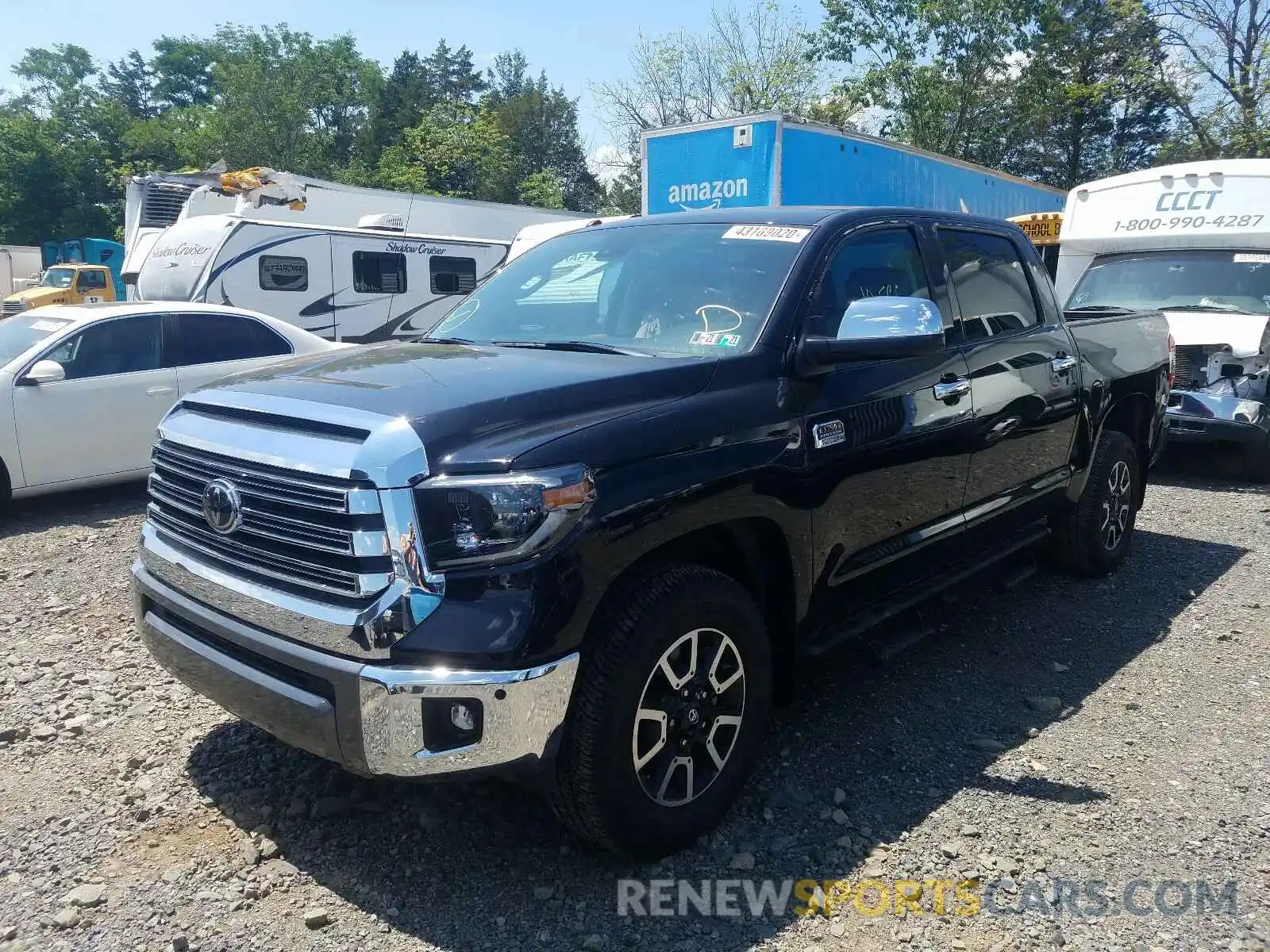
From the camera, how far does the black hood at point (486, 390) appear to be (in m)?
2.50

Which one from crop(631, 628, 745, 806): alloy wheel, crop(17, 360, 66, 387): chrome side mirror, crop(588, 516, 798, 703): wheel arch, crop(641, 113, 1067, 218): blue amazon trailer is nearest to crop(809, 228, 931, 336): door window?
crop(588, 516, 798, 703): wheel arch

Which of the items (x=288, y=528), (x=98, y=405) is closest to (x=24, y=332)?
(x=98, y=405)

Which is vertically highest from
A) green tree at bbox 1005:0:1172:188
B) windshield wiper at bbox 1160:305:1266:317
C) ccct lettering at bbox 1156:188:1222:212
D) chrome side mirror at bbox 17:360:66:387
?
green tree at bbox 1005:0:1172:188

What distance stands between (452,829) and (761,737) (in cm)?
104

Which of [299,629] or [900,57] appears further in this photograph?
[900,57]

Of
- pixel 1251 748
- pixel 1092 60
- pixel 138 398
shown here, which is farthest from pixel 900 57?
pixel 1251 748

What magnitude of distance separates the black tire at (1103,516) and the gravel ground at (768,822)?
0.81 m

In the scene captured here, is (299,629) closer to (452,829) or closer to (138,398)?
(452,829)

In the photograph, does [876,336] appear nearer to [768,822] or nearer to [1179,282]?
[768,822]

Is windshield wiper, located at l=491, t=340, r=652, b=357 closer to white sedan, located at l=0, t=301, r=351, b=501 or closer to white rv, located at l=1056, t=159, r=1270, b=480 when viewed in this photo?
white sedan, located at l=0, t=301, r=351, b=501

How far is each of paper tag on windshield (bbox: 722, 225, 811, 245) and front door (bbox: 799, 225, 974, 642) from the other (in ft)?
0.51

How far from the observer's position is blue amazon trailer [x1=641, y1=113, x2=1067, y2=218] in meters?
11.1

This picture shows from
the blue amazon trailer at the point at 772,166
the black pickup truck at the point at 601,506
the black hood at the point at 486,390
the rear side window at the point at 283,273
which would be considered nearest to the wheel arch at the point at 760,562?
the black pickup truck at the point at 601,506

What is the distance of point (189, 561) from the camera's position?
2.91m
